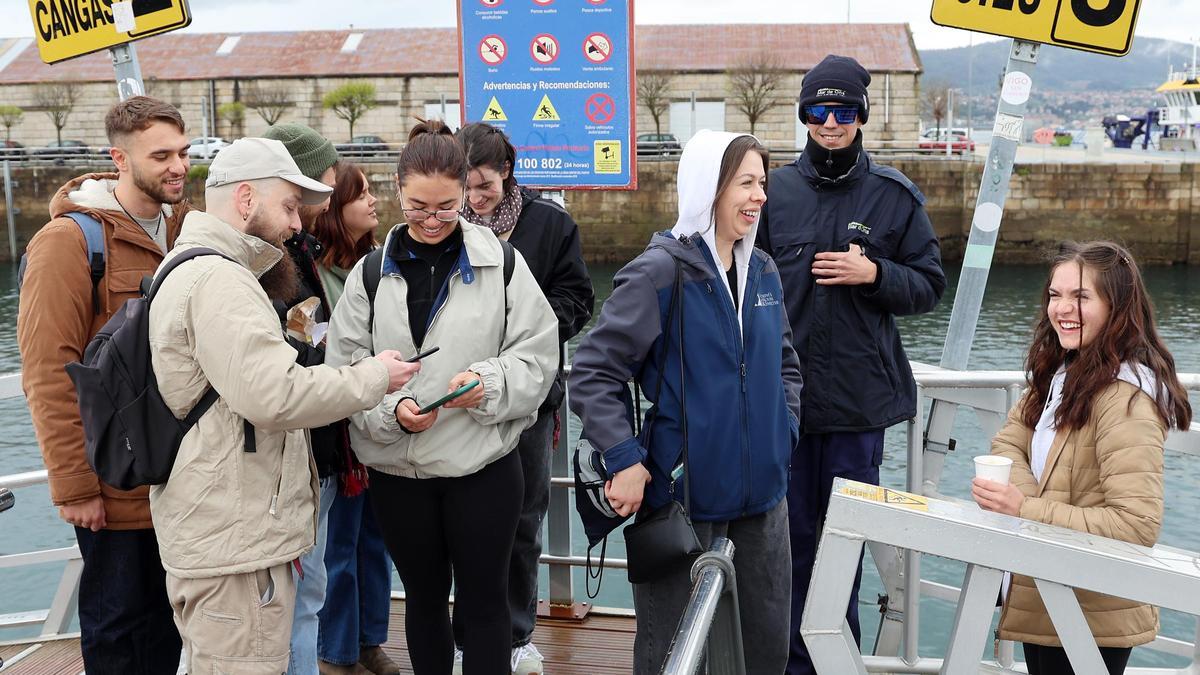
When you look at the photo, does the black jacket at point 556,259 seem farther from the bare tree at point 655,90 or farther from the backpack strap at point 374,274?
the bare tree at point 655,90

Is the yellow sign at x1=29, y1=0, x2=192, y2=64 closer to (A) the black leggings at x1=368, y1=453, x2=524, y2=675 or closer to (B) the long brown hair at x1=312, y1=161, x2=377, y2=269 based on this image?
(B) the long brown hair at x1=312, y1=161, x2=377, y2=269

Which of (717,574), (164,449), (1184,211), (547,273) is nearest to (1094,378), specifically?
(717,574)

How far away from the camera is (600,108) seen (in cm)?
463

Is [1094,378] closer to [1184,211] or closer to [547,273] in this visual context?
[547,273]

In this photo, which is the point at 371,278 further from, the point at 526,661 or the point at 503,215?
the point at 526,661

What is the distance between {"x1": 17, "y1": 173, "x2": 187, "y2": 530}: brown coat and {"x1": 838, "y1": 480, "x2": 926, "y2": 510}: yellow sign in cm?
172

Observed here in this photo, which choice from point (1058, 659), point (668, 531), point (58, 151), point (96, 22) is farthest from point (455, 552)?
point (58, 151)

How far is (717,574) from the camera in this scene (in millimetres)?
2010

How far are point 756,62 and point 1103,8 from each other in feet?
114

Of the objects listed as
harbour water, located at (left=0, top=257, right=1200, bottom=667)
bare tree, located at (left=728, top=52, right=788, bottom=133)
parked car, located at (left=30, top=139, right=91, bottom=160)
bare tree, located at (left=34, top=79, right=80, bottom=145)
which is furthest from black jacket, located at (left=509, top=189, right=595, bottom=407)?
bare tree, located at (left=34, top=79, right=80, bottom=145)

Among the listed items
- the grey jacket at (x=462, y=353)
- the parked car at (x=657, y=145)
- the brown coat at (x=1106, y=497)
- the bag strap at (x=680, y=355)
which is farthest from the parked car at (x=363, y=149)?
the brown coat at (x=1106, y=497)

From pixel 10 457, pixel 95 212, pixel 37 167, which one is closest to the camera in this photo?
pixel 95 212

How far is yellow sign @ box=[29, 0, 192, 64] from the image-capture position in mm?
3658

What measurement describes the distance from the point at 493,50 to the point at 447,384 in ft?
7.65
